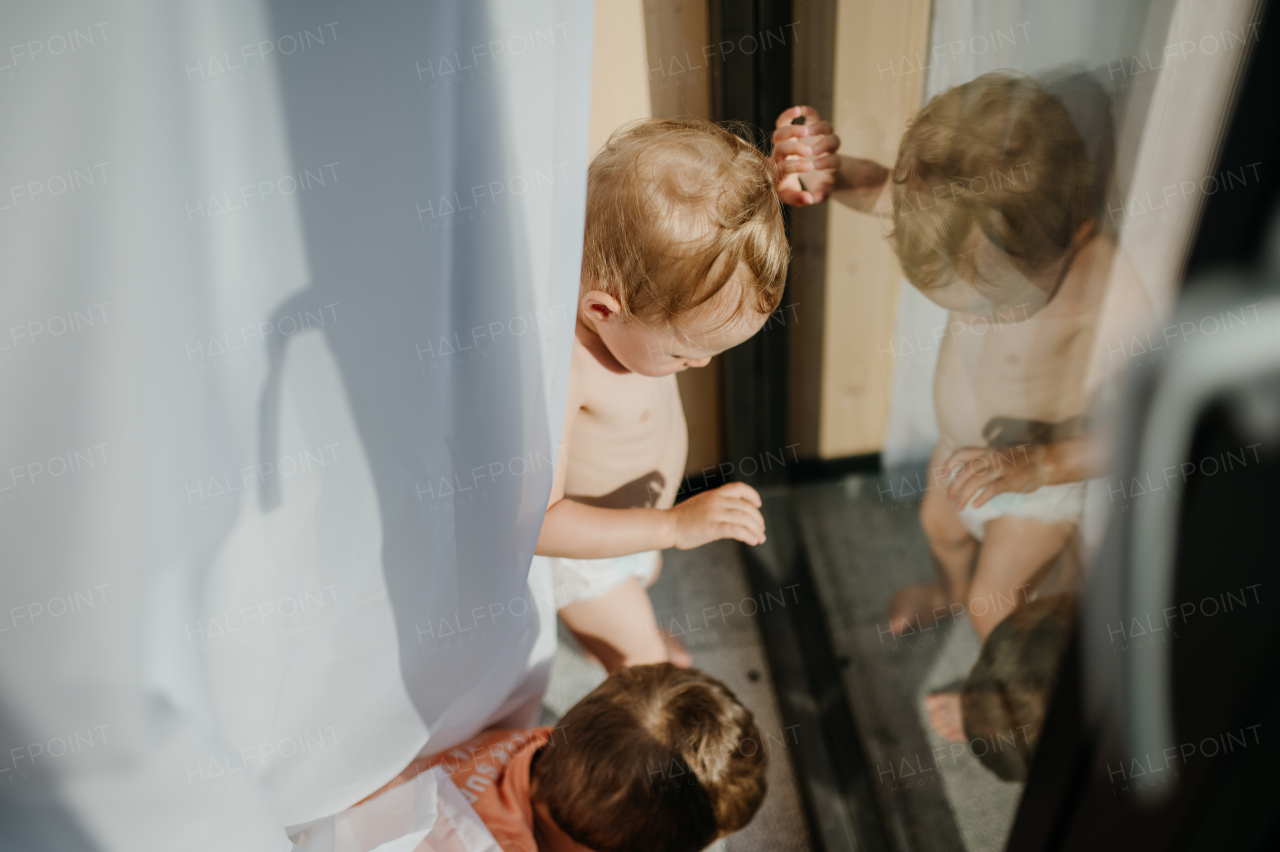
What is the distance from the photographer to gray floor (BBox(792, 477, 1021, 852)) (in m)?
0.79

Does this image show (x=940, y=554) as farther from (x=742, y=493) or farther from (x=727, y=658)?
(x=727, y=658)

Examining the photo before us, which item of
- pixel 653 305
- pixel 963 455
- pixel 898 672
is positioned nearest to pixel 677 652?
pixel 898 672

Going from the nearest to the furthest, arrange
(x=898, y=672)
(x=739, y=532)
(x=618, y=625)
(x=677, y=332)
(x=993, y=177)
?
(x=993, y=177), (x=677, y=332), (x=739, y=532), (x=898, y=672), (x=618, y=625)

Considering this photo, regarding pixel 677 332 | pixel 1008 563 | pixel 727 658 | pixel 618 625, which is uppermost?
pixel 677 332

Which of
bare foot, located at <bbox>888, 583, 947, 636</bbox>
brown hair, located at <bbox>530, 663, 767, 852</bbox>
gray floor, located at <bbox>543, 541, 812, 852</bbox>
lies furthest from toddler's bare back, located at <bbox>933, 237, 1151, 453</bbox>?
gray floor, located at <bbox>543, 541, 812, 852</bbox>

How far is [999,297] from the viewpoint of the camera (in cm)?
65

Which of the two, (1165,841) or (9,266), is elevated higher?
(9,266)

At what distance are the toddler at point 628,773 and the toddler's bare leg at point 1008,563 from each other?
306mm

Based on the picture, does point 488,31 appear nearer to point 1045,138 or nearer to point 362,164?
point 362,164

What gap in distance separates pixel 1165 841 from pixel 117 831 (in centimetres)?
70

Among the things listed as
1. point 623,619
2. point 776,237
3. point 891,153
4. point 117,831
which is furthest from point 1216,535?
point 623,619

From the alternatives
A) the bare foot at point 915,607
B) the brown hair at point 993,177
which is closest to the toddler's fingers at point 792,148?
the brown hair at point 993,177

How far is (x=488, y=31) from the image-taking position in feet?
1.50

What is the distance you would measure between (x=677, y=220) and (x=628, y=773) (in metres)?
Answer: 0.58
